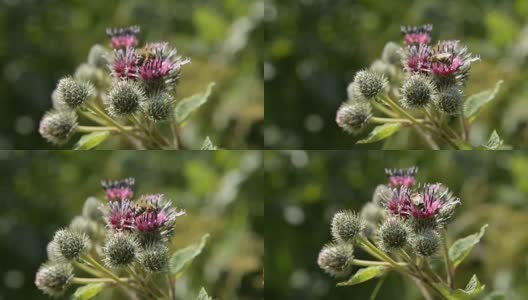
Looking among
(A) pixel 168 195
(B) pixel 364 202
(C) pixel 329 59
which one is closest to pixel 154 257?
(B) pixel 364 202

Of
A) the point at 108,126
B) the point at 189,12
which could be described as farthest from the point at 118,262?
the point at 189,12

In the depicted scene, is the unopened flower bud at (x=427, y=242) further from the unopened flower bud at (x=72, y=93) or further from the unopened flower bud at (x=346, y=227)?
the unopened flower bud at (x=72, y=93)

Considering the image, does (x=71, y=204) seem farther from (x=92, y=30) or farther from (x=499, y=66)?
(x=499, y=66)

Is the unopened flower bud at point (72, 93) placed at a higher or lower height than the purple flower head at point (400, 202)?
higher

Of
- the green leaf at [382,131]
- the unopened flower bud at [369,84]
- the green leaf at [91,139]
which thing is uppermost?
the unopened flower bud at [369,84]

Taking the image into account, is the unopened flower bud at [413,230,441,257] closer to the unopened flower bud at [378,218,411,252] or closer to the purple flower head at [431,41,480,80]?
the unopened flower bud at [378,218,411,252]

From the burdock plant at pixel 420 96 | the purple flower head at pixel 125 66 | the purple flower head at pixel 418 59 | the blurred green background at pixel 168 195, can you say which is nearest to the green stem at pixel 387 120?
the burdock plant at pixel 420 96
